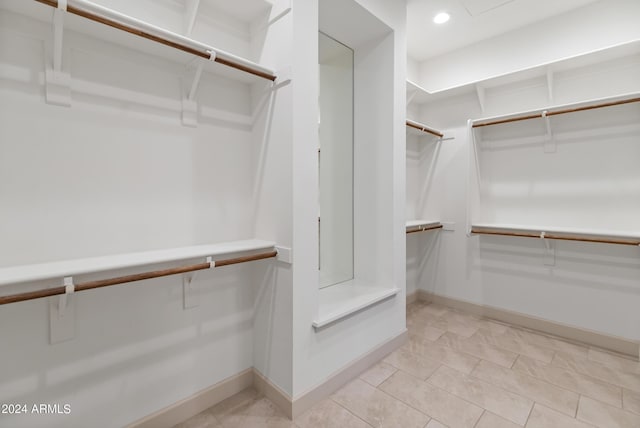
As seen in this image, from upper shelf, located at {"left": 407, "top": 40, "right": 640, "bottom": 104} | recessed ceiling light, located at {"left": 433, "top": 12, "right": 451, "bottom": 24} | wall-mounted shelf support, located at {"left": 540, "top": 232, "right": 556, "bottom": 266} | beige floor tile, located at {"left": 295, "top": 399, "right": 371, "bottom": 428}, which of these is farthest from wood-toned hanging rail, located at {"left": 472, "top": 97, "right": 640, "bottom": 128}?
beige floor tile, located at {"left": 295, "top": 399, "right": 371, "bottom": 428}

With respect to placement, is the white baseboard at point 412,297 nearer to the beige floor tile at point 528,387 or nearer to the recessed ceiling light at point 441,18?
the beige floor tile at point 528,387

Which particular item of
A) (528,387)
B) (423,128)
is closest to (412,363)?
(528,387)

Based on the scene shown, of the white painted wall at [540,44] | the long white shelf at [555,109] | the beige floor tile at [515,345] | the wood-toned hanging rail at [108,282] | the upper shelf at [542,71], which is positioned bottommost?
the beige floor tile at [515,345]

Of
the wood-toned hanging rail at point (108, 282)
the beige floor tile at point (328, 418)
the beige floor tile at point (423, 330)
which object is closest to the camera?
the wood-toned hanging rail at point (108, 282)

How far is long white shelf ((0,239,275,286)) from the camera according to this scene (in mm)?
1073

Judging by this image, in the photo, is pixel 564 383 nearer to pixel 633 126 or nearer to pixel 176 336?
pixel 633 126

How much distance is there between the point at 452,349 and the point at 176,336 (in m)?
2.10

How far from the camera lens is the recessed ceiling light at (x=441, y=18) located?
2.61 meters

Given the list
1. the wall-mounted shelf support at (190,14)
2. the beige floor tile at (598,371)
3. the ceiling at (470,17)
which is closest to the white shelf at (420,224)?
the beige floor tile at (598,371)

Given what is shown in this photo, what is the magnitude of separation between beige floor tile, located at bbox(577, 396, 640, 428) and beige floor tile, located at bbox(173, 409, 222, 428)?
2.06 m

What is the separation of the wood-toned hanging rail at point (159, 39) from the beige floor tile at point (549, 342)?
2976 mm

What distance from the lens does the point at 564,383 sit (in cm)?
202

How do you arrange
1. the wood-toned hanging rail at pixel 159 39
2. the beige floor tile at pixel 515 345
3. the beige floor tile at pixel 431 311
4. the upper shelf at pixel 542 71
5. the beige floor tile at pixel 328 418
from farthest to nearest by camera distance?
1. the beige floor tile at pixel 431 311
2. the beige floor tile at pixel 515 345
3. the upper shelf at pixel 542 71
4. the beige floor tile at pixel 328 418
5. the wood-toned hanging rail at pixel 159 39

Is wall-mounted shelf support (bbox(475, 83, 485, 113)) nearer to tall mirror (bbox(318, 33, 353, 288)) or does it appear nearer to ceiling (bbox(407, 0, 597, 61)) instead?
ceiling (bbox(407, 0, 597, 61))
